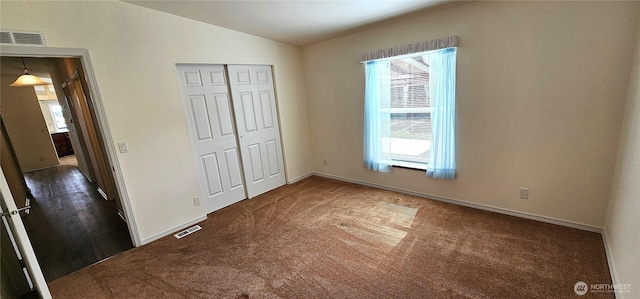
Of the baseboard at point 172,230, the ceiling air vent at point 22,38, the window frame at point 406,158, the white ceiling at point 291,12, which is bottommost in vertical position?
the baseboard at point 172,230

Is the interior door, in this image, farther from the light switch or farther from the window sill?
the window sill

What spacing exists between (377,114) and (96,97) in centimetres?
316

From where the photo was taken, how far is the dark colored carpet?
188 centimetres

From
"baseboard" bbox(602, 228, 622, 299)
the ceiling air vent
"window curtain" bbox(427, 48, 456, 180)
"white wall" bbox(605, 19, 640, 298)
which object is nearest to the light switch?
the ceiling air vent

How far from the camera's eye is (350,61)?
3676mm

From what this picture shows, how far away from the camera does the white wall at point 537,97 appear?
6.89ft

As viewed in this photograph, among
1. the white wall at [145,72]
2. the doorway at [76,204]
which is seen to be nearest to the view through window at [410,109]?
the white wall at [145,72]

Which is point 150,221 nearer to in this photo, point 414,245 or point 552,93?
point 414,245

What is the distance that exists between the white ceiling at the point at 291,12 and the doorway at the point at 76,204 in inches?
48.3

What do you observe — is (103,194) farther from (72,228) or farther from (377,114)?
(377,114)

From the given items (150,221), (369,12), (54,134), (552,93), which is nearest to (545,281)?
(552,93)

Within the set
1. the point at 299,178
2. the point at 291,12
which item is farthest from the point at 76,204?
the point at 291,12

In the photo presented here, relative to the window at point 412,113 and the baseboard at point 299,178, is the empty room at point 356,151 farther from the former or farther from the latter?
the baseboard at point 299,178

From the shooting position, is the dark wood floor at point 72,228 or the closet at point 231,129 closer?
the dark wood floor at point 72,228
